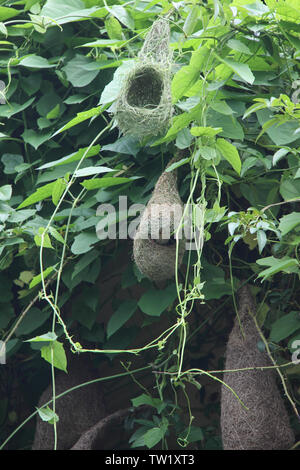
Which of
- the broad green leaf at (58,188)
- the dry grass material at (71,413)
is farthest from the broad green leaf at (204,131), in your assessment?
the dry grass material at (71,413)

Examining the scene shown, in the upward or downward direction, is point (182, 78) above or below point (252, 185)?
above

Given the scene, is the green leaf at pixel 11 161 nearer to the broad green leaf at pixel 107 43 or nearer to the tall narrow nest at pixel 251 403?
the broad green leaf at pixel 107 43

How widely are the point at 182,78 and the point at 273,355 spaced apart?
0.65 meters

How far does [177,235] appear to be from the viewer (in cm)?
125

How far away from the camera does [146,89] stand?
1388 millimetres

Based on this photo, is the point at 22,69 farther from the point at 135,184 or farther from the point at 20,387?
the point at 20,387

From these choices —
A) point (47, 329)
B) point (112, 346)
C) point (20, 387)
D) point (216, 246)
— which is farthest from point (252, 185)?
point (20, 387)

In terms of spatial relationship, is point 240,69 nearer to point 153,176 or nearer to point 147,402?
point 153,176

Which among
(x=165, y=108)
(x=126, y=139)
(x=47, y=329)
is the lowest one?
(x=47, y=329)

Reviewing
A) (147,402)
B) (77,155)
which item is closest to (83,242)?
(77,155)

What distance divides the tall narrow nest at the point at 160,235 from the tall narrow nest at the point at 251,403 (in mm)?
254

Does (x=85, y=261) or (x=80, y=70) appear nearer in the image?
(x=85, y=261)

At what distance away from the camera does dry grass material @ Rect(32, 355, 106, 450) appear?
171 cm

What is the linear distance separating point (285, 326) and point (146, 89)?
0.60m
